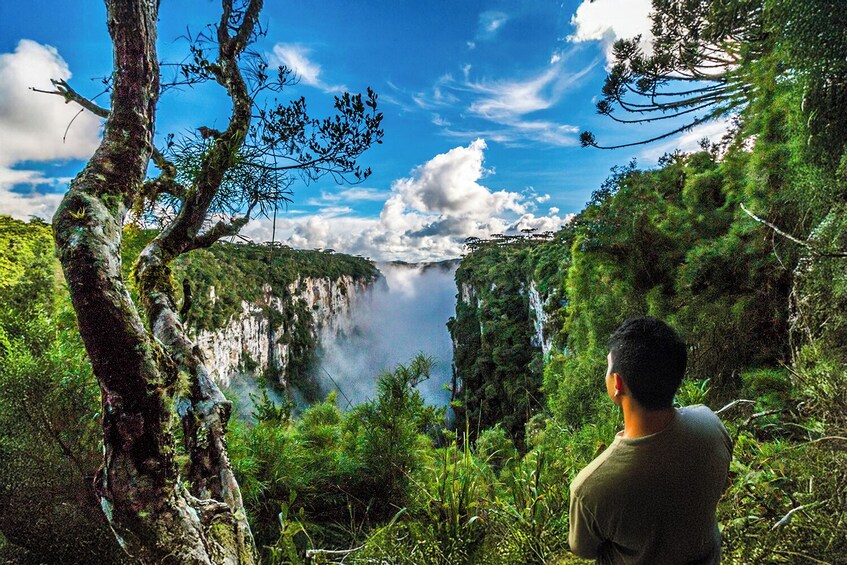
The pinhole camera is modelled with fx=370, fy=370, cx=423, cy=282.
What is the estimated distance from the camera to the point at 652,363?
4.08ft

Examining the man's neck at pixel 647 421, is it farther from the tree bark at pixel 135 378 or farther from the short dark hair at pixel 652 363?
the tree bark at pixel 135 378

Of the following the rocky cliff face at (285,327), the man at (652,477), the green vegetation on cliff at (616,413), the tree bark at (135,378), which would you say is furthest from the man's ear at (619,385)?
the rocky cliff face at (285,327)

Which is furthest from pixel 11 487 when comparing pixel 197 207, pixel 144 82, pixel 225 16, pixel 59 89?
pixel 225 16

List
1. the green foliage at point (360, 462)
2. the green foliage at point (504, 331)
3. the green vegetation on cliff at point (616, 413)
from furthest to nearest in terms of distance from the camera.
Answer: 1. the green foliage at point (504, 331)
2. the green foliage at point (360, 462)
3. the green vegetation on cliff at point (616, 413)

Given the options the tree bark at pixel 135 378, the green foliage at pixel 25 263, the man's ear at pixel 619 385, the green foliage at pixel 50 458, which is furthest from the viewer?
the green foliage at pixel 25 263

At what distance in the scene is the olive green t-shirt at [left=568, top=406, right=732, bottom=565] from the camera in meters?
1.19

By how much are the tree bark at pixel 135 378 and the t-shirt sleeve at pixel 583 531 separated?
159cm

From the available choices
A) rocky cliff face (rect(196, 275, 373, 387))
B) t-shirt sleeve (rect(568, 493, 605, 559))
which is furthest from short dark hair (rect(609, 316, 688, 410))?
rocky cliff face (rect(196, 275, 373, 387))

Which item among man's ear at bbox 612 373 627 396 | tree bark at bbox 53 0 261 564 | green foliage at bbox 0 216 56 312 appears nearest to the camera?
man's ear at bbox 612 373 627 396

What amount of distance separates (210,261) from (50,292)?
33292mm

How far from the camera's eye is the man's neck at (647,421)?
1264mm

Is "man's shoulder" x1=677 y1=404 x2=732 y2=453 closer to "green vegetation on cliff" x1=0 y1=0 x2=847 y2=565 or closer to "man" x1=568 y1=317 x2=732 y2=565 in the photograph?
"man" x1=568 y1=317 x2=732 y2=565

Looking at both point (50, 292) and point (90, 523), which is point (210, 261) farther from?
point (90, 523)

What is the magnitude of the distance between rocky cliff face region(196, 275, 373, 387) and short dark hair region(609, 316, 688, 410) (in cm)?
3669
